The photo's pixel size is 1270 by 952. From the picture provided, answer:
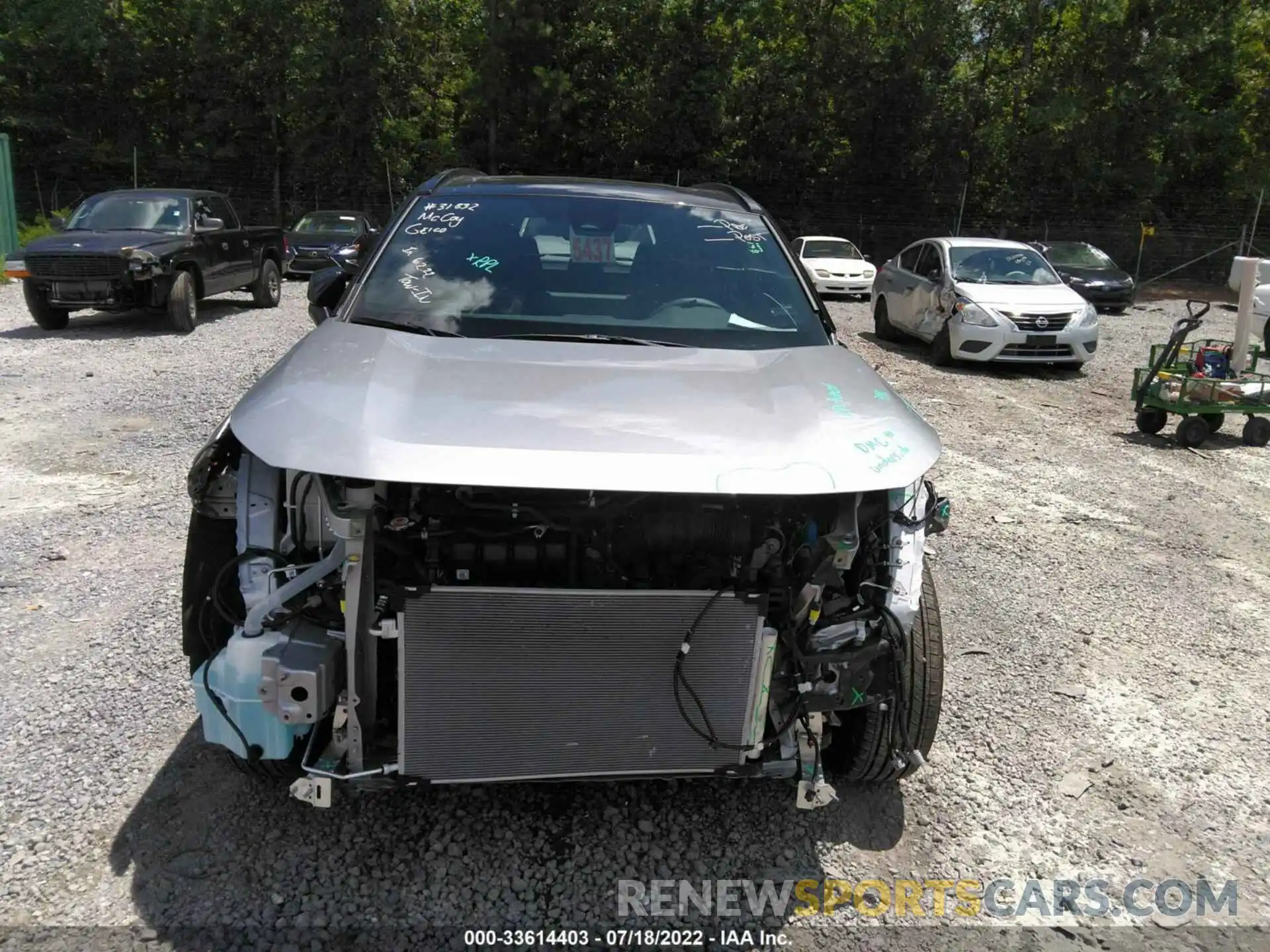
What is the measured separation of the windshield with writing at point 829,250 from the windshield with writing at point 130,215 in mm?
12118

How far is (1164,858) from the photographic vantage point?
2855 mm

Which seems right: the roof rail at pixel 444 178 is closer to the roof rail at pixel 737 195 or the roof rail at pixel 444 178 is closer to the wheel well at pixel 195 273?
the roof rail at pixel 737 195

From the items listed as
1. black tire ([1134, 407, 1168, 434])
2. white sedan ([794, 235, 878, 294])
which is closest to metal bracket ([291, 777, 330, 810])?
black tire ([1134, 407, 1168, 434])

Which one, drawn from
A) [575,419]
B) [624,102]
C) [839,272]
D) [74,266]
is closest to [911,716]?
[575,419]

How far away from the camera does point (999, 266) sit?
11.7 metres

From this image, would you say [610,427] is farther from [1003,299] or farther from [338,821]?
[1003,299]

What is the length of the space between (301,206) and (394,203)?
298 cm

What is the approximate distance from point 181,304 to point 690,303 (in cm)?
967

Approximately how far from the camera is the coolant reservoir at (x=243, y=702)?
7.72 feet

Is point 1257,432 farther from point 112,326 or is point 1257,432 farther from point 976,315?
point 112,326

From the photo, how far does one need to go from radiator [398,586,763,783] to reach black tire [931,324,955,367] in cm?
945

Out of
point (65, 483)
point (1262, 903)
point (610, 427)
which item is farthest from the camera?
point (65, 483)

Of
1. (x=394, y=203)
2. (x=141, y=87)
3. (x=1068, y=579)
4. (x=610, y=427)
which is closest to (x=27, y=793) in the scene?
(x=610, y=427)

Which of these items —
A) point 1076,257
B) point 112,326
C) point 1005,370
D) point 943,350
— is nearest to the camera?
point 943,350
